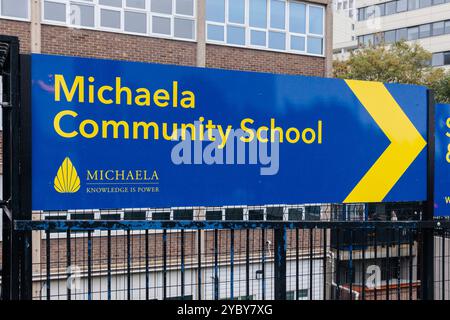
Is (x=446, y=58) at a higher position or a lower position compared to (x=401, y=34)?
lower

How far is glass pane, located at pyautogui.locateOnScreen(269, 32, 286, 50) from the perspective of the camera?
15594 mm

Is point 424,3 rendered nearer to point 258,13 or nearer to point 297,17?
point 297,17

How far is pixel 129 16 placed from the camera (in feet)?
45.2

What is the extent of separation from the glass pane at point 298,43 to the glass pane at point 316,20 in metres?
0.53

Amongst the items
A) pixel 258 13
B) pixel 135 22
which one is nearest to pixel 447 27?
pixel 258 13

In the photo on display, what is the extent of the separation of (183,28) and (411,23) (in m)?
35.8

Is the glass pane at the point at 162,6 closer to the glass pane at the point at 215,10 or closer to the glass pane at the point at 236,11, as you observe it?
the glass pane at the point at 215,10

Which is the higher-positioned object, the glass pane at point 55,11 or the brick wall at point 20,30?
the glass pane at point 55,11

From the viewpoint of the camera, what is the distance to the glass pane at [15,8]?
1230 centimetres

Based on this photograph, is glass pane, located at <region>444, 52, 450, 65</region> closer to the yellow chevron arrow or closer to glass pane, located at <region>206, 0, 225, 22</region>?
glass pane, located at <region>206, 0, 225, 22</region>

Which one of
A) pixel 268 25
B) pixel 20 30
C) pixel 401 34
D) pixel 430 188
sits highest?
pixel 401 34

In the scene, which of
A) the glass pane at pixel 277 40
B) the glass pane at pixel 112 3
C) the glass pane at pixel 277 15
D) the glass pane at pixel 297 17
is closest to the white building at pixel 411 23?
the glass pane at pixel 297 17
